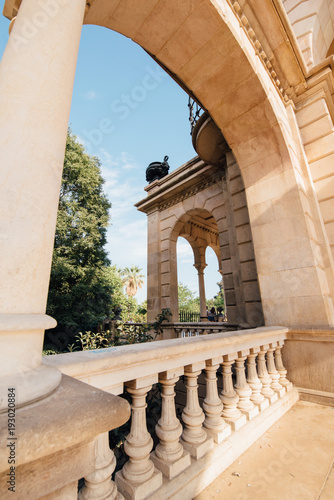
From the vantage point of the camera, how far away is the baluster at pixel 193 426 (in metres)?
1.73

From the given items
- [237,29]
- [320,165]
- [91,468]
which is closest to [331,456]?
[91,468]

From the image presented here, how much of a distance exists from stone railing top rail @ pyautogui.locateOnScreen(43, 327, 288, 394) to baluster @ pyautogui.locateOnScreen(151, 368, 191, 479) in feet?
0.45

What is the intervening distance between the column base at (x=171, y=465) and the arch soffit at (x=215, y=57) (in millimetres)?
4913

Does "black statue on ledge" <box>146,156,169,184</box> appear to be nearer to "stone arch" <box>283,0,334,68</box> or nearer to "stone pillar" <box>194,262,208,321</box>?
"stone pillar" <box>194,262,208,321</box>

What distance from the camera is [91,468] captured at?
859mm

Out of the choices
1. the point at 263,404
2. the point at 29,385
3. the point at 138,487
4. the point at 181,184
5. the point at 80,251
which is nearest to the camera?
the point at 29,385

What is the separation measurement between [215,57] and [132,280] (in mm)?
38246

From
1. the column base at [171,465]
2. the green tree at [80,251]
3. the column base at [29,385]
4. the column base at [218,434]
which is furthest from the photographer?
the green tree at [80,251]

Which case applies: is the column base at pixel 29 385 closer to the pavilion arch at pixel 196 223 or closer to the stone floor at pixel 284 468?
the stone floor at pixel 284 468

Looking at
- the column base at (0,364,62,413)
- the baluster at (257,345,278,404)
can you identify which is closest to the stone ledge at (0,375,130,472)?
the column base at (0,364,62,413)

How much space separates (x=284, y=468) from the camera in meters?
1.88

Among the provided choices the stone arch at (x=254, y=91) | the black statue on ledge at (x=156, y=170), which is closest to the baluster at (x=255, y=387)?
the stone arch at (x=254, y=91)

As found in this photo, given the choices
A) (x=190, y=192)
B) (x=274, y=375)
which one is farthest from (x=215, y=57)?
(x=190, y=192)

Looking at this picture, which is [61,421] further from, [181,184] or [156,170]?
[156,170]
